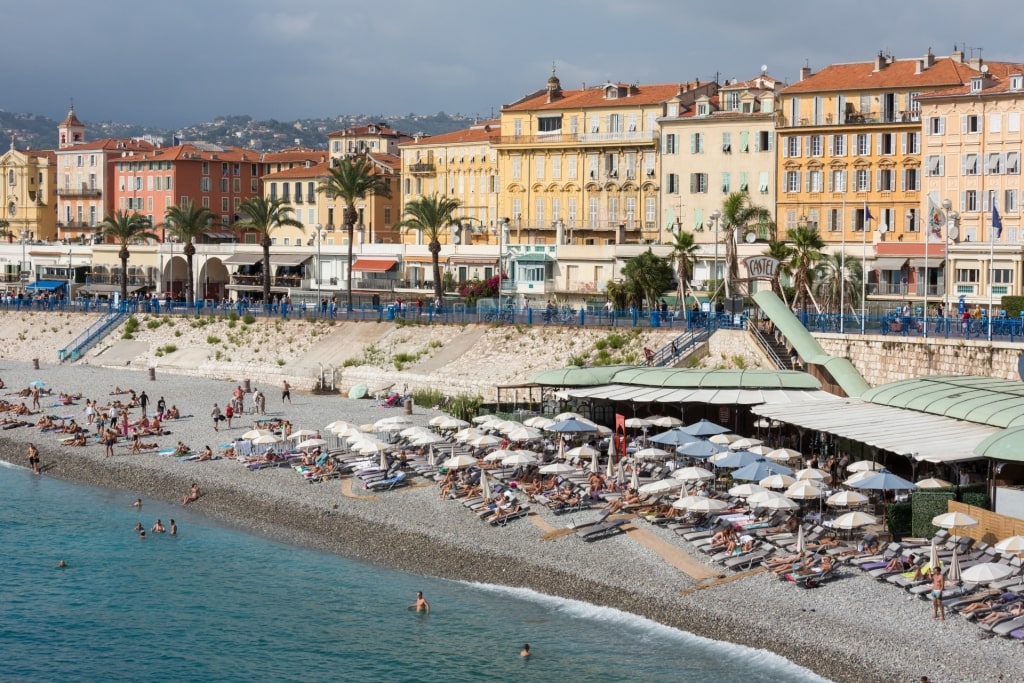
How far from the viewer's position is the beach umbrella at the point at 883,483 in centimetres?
3494

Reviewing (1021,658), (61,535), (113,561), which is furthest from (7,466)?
(1021,658)

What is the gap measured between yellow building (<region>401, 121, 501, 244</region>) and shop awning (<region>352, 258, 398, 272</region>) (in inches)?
199

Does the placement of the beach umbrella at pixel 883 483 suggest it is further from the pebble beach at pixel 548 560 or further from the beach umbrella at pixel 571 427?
the beach umbrella at pixel 571 427

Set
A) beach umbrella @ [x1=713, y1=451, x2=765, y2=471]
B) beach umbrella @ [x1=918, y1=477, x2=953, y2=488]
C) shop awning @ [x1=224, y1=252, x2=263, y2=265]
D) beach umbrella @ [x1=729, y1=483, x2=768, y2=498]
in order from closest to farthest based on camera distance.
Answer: beach umbrella @ [x1=918, y1=477, x2=953, y2=488] < beach umbrella @ [x1=729, y1=483, x2=768, y2=498] < beach umbrella @ [x1=713, y1=451, x2=765, y2=471] < shop awning @ [x1=224, y1=252, x2=263, y2=265]

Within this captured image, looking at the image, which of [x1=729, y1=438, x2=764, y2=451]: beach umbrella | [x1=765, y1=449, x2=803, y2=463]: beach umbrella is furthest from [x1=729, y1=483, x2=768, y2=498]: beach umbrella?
[x1=729, y1=438, x2=764, y2=451]: beach umbrella

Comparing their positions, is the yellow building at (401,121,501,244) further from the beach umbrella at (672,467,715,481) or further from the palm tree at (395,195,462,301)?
the beach umbrella at (672,467,715,481)

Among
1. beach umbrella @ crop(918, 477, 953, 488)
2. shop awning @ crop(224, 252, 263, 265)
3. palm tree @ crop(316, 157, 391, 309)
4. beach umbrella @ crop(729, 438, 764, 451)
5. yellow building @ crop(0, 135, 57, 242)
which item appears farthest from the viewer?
yellow building @ crop(0, 135, 57, 242)

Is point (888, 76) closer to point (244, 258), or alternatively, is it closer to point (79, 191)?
point (244, 258)

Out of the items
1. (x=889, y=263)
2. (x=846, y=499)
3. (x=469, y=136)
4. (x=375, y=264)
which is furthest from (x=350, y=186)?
(x=846, y=499)

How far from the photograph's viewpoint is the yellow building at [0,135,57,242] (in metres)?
129

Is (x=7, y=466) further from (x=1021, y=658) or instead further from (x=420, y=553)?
(x=1021, y=658)

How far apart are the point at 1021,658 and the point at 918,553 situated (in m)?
5.46

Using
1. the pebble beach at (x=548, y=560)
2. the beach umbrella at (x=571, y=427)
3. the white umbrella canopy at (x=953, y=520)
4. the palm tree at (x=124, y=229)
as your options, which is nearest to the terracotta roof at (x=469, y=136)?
the palm tree at (x=124, y=229)

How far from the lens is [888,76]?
76.4 metres
